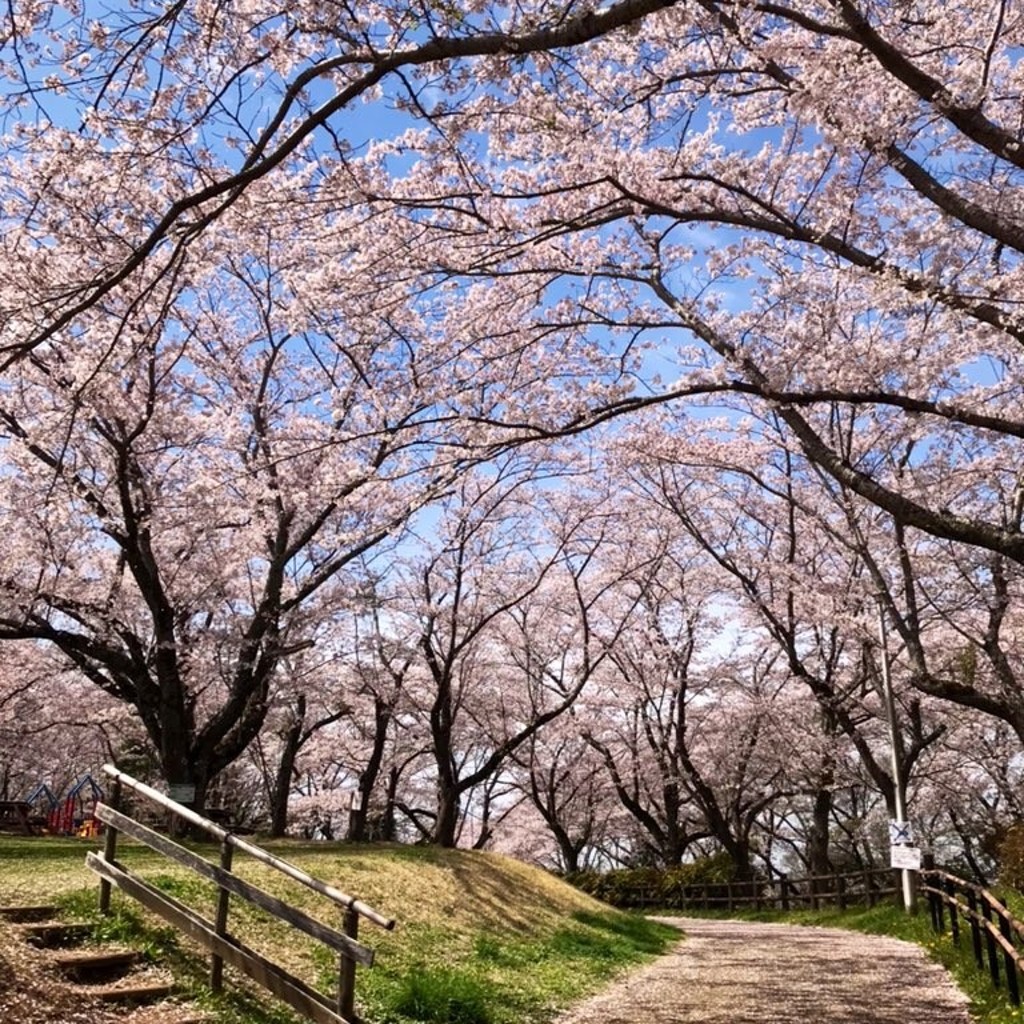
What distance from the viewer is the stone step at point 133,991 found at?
596 cm

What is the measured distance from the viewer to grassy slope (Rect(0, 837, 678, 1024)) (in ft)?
23.4

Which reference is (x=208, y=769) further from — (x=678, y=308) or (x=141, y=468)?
(x=678, y=308)

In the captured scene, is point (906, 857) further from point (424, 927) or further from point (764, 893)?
point (764, 893)

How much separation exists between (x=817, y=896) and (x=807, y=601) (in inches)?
323

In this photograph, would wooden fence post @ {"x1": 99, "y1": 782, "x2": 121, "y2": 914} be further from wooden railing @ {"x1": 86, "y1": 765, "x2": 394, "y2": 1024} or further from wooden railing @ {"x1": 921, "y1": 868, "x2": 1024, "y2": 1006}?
wooden railing @ {"x1": 921, "y1": 868, "x2": 1024, "y2": 1006}

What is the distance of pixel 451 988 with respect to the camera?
23.8 ft

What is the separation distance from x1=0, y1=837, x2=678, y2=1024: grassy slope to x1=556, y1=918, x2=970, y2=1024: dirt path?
55 centimetres

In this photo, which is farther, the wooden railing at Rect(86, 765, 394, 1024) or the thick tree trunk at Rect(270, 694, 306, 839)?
the thick tree trunk at Rect(270, 694, 306, 839)

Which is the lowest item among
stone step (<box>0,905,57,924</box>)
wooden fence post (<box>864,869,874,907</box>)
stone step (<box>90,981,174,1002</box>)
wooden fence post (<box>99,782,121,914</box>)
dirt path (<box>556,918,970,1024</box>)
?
wooden fence post (<box>864,869,874,907</box>)

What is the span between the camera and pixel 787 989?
9.14 m

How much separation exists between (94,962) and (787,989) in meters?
6.54

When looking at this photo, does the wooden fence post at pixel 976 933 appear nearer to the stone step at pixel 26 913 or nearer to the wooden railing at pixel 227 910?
the wooden railing at pixel 227 910

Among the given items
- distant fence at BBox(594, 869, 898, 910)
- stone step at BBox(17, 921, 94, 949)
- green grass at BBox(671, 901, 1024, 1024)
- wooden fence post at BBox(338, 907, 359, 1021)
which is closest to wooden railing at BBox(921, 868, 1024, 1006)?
green grass at BBox(671, 901, 1024, 1024)

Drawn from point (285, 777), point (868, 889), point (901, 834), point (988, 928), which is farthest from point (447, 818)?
point (988, 928)
